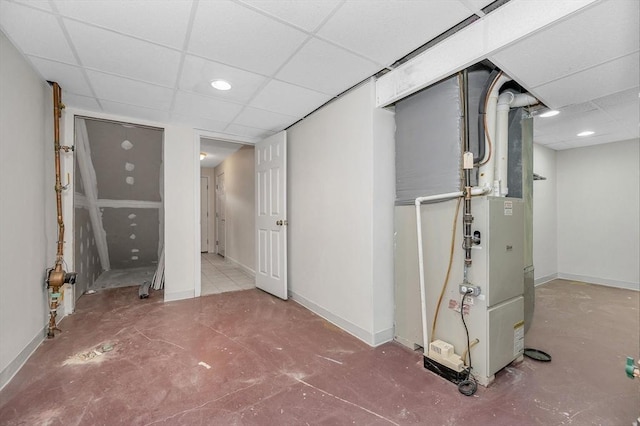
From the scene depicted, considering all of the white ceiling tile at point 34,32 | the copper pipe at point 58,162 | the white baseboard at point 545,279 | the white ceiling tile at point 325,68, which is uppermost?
the white ceiling tile at point 34,32

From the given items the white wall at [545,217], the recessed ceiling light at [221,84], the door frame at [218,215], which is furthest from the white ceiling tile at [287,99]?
the door frame at [218,215]

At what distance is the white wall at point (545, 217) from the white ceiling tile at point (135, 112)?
548cm

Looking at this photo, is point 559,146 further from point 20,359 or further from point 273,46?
point 20,359

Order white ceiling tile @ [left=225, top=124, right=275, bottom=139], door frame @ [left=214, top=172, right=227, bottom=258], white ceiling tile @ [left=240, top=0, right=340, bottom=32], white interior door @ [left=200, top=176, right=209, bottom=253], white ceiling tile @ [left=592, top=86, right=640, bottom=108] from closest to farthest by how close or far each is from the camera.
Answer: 1. white ceiling tile @ [left=240, top=0, right=340, bottom=32]
2. white ceiling tile @ [left=592, top=86, right=640, bottom=108]
3. white ceiling tile @ [left=225, top=124, right=275, bottom=139]
4. door frame @ [left=214, top=172, right=227, bottom=258]
5. white interior door @ [left=200, top=176, right=209, bottom=253]

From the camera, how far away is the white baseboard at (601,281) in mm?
4173

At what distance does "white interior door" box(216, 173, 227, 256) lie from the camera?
680 cm

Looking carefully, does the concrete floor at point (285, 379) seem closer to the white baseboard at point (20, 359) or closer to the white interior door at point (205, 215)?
the white baseboard at point (20, 359)

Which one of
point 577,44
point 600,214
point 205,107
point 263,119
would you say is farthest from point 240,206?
point 600,214

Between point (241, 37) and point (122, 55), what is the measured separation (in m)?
0.95

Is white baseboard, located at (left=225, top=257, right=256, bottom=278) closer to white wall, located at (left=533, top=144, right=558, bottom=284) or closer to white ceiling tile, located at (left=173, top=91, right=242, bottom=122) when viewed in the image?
white ceiling tile, located at (left=173, top=91, right=242, bottom=122)

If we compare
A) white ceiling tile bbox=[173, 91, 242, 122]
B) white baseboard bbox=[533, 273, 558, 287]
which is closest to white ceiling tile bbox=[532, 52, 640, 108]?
Answer: white ceiling tile bbox=[173, 91, 242, 122]

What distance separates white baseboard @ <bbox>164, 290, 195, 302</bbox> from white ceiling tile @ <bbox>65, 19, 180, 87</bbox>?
258 cm

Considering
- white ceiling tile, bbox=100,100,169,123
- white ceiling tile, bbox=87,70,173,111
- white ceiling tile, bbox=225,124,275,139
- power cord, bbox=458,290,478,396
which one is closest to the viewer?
power cord, bbox=458,290,478,396

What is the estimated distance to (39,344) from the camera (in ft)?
7.86
